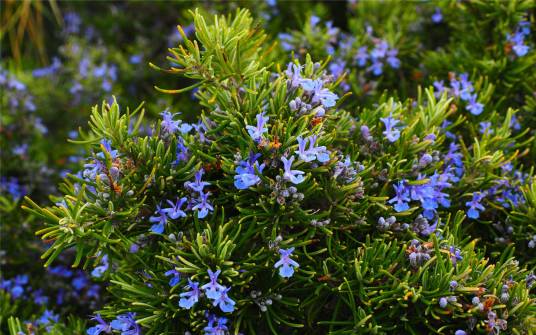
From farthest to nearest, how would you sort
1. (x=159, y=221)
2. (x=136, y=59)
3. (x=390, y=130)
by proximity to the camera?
(x=136, y=59) < (x=390, y=130) < (x=159, y=221)

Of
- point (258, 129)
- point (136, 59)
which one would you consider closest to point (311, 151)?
point (258, 129)

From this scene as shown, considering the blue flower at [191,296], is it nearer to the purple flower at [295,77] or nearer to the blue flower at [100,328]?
the blue flower at [100,328]

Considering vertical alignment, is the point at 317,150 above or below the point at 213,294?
above

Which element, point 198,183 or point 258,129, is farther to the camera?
point 198,183

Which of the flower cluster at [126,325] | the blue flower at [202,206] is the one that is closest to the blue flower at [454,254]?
the blue flower at [202,206]

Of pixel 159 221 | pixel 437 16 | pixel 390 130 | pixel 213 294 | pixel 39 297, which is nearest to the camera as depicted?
pixel 213 294

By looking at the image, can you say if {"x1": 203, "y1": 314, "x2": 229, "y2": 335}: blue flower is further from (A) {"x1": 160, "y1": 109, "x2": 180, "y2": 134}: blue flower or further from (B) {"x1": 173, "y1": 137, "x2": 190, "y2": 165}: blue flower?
(A) {"x1": 160, "y1": 109, "x2": 180, "y2": 134}: blue flower

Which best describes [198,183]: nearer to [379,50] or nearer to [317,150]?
[317,150]
